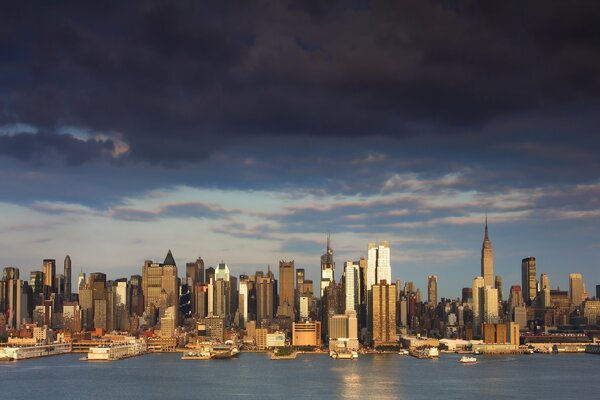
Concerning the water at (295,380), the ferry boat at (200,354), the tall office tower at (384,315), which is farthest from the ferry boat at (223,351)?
the tall office tower at (384,315)

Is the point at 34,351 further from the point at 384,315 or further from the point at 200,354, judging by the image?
the point at 384,315

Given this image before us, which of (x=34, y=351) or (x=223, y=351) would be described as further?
(x=223, y=351)

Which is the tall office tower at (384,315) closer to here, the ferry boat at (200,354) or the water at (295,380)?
the ferry boat at (200,354)

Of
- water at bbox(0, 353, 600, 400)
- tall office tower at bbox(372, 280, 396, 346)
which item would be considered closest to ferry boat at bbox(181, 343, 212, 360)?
water at bbox(0, 353, 600, 400)

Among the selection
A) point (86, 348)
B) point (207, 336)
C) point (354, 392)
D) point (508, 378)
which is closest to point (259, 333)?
point (207, 336)

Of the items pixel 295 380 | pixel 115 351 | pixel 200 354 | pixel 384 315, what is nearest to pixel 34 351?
pixel 115 351

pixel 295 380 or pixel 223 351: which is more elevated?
pixel 295 380

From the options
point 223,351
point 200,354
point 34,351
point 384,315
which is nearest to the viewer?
point 200,354

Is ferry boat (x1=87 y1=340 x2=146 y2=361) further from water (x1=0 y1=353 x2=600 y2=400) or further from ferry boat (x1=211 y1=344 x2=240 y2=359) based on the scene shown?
ferry boat (x1=211 y1=344 x2=240 y2=359)
